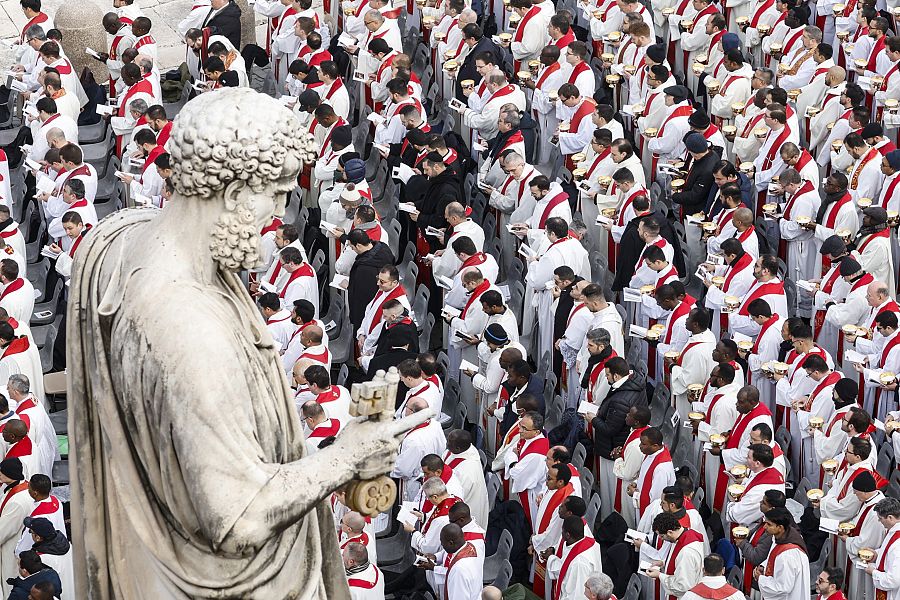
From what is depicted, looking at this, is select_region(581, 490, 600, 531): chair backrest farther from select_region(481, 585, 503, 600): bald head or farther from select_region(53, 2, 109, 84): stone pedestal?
select_region(53, 2, 109, 84): stone pedestal

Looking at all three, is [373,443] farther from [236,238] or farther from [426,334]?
[426,334]

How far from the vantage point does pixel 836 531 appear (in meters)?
14.1

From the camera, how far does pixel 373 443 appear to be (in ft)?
14.2

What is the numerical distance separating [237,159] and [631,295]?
1293 cm

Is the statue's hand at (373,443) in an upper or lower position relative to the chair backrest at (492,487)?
upper

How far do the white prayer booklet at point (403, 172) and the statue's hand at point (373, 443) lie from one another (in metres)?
14.6

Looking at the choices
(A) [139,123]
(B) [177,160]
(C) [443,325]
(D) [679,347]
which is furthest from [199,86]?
(B) [177,160]

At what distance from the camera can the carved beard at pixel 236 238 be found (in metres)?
4.35

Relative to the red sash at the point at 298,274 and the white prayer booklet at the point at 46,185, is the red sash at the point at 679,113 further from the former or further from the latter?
the white prayer booklet at the point at 46,185

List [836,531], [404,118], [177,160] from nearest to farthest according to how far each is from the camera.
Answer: [177,160]
[836,531]
[404,118]

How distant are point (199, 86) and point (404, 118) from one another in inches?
119

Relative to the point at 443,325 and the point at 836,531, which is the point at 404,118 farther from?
the point at 836,531

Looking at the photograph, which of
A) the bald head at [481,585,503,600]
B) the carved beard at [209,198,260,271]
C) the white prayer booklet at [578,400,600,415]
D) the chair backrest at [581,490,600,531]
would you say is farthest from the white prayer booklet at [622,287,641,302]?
the carved beard at [209,198,260,271]

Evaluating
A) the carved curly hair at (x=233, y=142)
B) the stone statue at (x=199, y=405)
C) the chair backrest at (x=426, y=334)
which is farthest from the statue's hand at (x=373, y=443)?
the chair backrest at (x=426, y=334)
